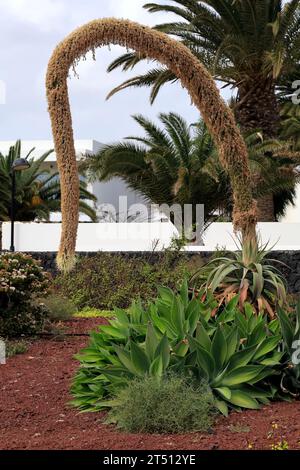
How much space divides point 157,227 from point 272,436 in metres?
17.0

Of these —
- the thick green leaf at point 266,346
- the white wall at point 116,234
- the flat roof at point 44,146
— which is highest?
the flat roof at point 44,146

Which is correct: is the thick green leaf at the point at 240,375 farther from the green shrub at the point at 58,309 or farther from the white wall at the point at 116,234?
the white wall at the point at 116,234

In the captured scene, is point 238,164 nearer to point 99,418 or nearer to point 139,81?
point 99,418

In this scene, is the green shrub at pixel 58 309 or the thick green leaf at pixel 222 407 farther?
the green shrub at pixel 58 309

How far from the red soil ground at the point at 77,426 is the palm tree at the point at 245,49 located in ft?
46.4

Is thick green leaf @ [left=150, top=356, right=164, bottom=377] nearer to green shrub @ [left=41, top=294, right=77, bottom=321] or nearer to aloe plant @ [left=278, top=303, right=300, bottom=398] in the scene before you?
aloe plant @ [left=278, top=303, right=300, bottom=398]

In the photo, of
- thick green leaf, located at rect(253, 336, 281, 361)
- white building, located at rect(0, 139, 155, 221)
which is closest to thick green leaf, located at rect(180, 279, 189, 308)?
thick green leaf, located at rect(253, 336, 281, 361)

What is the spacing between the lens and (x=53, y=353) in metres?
9.63

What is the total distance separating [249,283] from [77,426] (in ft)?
9.32

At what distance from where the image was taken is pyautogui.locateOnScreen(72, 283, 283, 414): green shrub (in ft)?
20.4

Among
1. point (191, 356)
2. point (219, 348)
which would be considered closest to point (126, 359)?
point (191, 356)

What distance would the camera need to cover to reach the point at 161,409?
5.64 m

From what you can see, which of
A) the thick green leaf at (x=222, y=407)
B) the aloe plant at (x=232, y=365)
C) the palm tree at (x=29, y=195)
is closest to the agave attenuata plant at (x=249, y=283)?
the aloe plant at (x=232, y=365)

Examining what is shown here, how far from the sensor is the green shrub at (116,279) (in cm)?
1532
